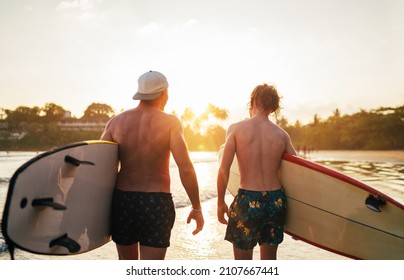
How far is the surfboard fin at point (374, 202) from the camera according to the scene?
2.63m

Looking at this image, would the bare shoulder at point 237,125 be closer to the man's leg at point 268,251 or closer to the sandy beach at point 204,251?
the man's leg at point 268,251

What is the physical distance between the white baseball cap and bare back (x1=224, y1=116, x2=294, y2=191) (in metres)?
0.60

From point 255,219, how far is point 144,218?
2.49 feet

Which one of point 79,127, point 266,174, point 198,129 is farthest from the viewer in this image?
point 198,129

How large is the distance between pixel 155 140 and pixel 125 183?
0.35 meters

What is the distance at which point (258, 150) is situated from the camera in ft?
7.93

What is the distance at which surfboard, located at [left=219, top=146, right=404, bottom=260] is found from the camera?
2.65m

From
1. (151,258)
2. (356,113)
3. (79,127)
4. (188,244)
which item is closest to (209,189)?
(188,244)

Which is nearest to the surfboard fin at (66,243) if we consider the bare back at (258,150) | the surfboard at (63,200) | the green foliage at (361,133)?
the surfboard at (63,200)

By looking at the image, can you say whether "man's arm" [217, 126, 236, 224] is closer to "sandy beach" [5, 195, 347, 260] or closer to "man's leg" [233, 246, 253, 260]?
"man's leg" [233, 246, 253, 260]
